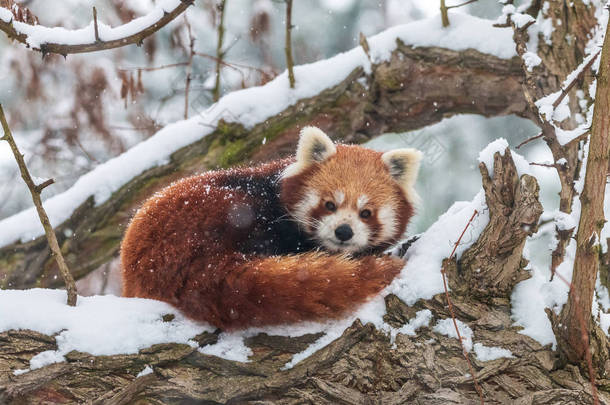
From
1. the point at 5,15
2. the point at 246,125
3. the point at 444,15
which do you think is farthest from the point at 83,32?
the point at 444,15

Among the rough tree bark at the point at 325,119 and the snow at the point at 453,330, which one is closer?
the snow at the point at 453,330

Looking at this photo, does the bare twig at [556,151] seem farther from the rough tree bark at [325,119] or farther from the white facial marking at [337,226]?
the rough tree bark at [325,119]

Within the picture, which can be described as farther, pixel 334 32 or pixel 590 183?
pixel 334 32

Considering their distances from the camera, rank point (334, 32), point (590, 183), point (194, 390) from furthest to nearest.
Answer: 1. point (334, 32)
2. point (194, 390)
3. point (590, 183)

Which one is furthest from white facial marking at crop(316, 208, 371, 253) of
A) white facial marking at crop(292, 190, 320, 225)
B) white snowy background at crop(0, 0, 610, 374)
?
white snowy background at crop(0, 0, 610, 374)

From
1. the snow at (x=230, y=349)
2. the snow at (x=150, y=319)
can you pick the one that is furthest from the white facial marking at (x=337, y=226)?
the snow at (x=230, y=349)

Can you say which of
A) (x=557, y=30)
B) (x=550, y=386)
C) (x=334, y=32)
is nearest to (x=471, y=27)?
(x=557, y=30)

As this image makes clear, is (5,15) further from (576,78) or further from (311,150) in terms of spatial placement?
(576,78)

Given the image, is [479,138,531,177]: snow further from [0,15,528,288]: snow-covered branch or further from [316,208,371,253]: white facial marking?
[0,15,528,288]: snow-covered branch

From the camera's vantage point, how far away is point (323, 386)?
2.13 m

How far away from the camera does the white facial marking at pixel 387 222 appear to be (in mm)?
3041

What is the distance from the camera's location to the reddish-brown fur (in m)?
2.17

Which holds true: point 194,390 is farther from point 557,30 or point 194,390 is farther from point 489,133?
point 489,133

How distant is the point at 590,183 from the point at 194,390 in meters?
1.56
